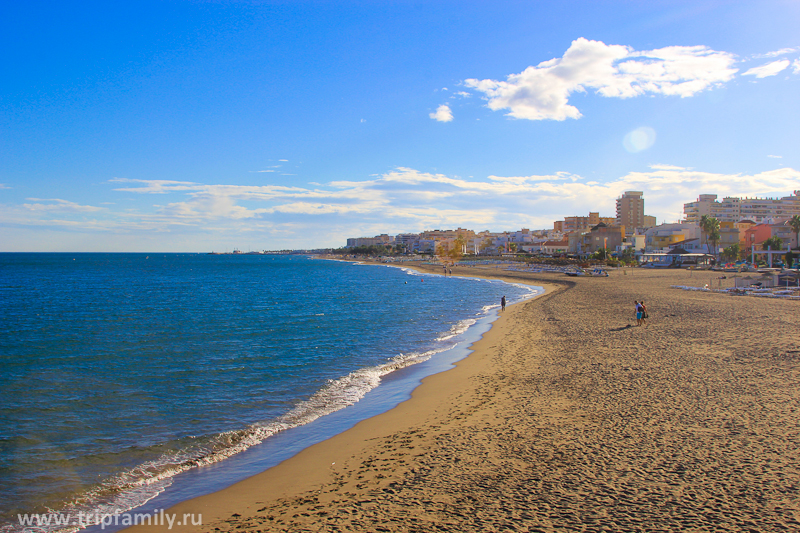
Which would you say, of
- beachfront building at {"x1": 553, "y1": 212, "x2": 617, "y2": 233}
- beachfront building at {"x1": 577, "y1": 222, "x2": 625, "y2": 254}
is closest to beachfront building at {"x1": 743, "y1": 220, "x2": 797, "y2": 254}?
beachfront building at {"x1": 577, "y1": 222, "x2": 625, "y2": 254}

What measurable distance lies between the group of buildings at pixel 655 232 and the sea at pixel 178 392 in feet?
235

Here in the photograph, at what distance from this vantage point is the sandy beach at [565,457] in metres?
5.74

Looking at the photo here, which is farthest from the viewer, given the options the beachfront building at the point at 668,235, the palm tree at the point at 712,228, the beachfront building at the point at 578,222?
the beachfront building at the point at 578,222

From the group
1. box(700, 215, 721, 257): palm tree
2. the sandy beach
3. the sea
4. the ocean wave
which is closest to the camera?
the sandy beach

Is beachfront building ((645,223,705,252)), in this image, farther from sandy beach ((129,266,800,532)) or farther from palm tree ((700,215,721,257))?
sandy beach ((129,266,800,532))

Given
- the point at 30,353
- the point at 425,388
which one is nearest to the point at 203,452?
the point at 425,388

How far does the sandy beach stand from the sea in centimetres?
129

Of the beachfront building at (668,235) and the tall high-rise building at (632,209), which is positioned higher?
the tall high-rise building at (632,209)

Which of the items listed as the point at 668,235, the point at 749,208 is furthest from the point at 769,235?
the point at 749,208

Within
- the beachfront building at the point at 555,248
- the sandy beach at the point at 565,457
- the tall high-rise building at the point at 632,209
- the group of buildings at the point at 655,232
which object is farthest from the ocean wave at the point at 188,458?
the tall high-rise building at the point at 632,209

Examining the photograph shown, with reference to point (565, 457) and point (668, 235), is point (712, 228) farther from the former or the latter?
point (565, 457)

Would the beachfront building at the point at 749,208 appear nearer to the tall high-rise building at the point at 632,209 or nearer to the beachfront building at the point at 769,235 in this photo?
the tall high-rise building at the point at 632,209

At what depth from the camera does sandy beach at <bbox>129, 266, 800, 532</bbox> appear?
5.74 m

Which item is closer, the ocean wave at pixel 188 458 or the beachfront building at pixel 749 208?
the ocean wave at pixel 188 458
